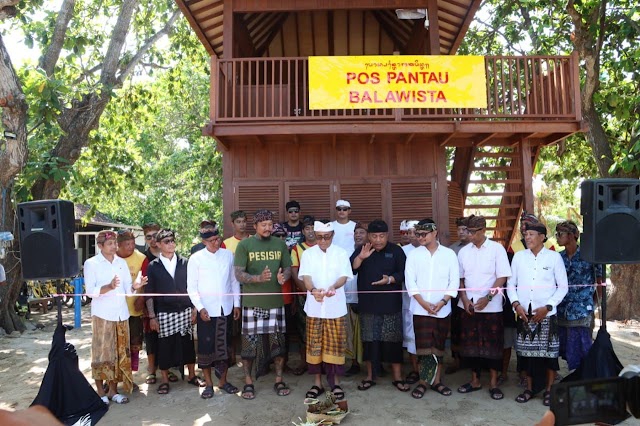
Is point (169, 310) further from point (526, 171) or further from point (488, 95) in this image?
point (526, 171)

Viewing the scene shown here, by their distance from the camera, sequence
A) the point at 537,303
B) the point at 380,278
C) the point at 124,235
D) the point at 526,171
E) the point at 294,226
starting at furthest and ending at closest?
the point at 526,171 → the point at 294,226 → the point at 124,235 → the point at 380,278 → the point at 537,303

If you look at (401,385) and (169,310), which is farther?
(169,310)

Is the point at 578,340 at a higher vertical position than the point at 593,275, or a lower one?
lower

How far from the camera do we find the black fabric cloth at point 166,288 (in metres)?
5.40

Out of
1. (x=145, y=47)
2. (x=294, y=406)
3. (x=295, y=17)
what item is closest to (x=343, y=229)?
(x=294, y=406)

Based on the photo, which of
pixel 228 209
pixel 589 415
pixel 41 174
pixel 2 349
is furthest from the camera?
pixel 41 174

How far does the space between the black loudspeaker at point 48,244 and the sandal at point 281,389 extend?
2270 millimetres

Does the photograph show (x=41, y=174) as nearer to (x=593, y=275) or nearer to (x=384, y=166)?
(x=384, y=166)

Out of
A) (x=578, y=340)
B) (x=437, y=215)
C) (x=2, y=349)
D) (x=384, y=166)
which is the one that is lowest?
(x=2, y=349)

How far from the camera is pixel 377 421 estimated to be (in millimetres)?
4543

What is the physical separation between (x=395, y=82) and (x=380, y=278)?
117 inches

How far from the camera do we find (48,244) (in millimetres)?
4387

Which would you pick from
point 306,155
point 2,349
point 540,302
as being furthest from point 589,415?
point 2,349

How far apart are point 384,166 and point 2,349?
22.6 ft
